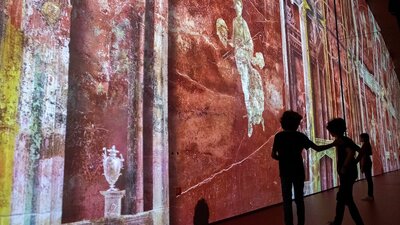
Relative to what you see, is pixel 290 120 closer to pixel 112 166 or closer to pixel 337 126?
pixel 337 126

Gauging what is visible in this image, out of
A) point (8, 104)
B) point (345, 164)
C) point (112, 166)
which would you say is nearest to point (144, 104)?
point (112, 166)

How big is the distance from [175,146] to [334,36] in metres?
9.63

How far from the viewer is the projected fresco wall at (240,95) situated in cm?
477

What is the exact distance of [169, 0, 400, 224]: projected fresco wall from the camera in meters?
4.77

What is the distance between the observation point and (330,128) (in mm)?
4078

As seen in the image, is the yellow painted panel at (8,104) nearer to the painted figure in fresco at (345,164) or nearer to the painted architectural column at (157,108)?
the painted architectural column at (157,108)

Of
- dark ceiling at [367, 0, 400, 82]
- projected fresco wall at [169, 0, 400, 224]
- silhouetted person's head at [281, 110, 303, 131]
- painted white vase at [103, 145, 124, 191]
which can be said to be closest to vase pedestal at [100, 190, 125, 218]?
painted white vase at [103, 145, 124, 191]

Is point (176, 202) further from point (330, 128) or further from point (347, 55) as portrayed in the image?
point (347, 55)

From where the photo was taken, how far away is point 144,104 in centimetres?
418

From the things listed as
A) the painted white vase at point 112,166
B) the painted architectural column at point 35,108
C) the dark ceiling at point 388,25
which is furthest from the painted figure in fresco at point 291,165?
the dark ceiling at point 388,25

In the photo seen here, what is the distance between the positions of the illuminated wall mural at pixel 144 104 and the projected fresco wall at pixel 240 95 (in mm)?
24

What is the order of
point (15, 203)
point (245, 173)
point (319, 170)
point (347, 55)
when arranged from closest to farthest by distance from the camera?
point (15, 203)
point (245, 173)
point (319, 170)
point (347, 55)

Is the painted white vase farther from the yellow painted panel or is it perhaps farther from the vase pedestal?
the yellow painted panel

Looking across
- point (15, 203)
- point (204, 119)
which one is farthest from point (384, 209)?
point (15, 203)
